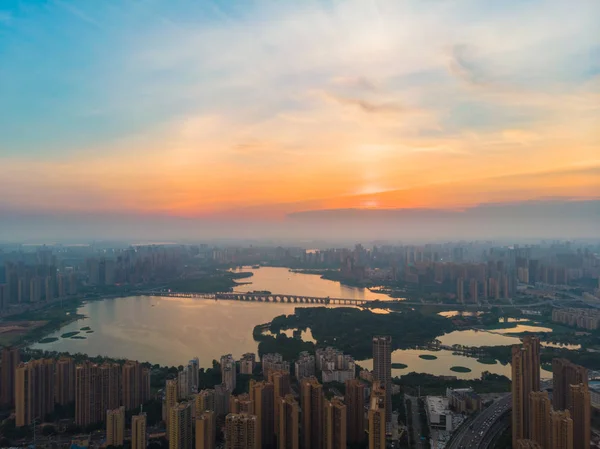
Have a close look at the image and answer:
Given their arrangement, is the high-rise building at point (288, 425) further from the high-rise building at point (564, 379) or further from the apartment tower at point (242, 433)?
the high-rise building at point (564, 379)

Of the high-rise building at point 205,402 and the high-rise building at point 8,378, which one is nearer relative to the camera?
the high-rise building at point 205,402

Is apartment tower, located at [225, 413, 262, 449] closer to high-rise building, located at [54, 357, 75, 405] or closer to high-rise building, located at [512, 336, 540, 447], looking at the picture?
high-rise building, located at [512, 336, 540, 447]

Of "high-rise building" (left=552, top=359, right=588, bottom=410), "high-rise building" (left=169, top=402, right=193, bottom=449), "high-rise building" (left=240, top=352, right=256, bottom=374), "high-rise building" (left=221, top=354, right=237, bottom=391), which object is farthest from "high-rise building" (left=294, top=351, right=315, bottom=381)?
"high-rise building" (left=552, top=359, right=588, bottom=410)

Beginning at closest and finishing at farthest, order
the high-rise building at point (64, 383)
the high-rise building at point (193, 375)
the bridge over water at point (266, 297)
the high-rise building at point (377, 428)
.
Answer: the high-rise building at point (377, 428), the high-rise building at point (64, 383), the high-rise building at point (193, 375), the bridge over water at point (266, 297)

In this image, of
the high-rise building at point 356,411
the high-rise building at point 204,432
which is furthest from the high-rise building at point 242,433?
the high-rise building at point 356,411

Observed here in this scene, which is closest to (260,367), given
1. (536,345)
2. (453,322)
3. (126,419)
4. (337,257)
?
(126,419)

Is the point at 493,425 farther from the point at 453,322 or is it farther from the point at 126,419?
the point at 453,322

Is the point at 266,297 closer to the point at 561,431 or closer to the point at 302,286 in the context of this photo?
the point at 302,286

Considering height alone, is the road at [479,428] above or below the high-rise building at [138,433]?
below
